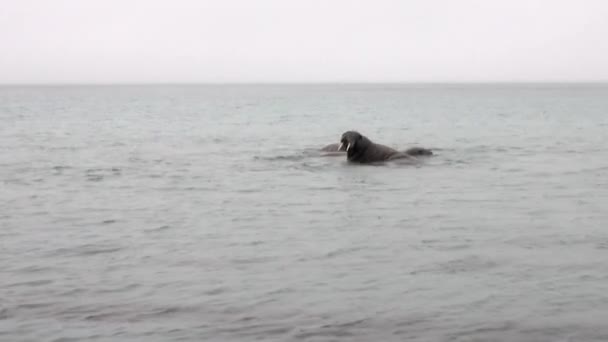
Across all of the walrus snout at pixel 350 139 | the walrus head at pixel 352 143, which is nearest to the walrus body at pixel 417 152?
the walrus head at pixel 352 143

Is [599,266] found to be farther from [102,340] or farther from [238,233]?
[102,340]

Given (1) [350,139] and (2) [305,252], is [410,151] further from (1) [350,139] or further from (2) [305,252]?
(2) [305,252]

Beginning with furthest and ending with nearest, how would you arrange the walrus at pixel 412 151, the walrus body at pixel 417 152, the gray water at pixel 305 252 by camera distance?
the walrus body at pixel 417 152 < the walrus at pixel 412 151 < the gray water at pixel 305 252

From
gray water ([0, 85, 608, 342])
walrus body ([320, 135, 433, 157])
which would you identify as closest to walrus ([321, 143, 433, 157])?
walrus body ([320, 135, 433, 157])

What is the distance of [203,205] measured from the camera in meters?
16.3

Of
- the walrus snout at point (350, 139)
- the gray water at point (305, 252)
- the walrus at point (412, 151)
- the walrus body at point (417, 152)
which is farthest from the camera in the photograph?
the walrus body at point (417, 152)

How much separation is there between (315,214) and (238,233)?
7.30 feet

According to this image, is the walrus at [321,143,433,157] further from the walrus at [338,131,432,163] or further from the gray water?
the gray water

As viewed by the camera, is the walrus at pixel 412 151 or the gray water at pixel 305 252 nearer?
the gray water at pixel 305 252

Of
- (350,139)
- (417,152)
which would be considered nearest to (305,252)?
(350,139)

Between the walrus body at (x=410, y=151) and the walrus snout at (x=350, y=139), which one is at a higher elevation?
the walrus snout at (x=350, y=139)

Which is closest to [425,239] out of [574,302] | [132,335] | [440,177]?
[574,302]

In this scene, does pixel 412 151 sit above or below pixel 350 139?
below

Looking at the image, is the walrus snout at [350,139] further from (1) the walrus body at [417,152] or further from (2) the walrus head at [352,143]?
(1) the walrus body at [417,152]
